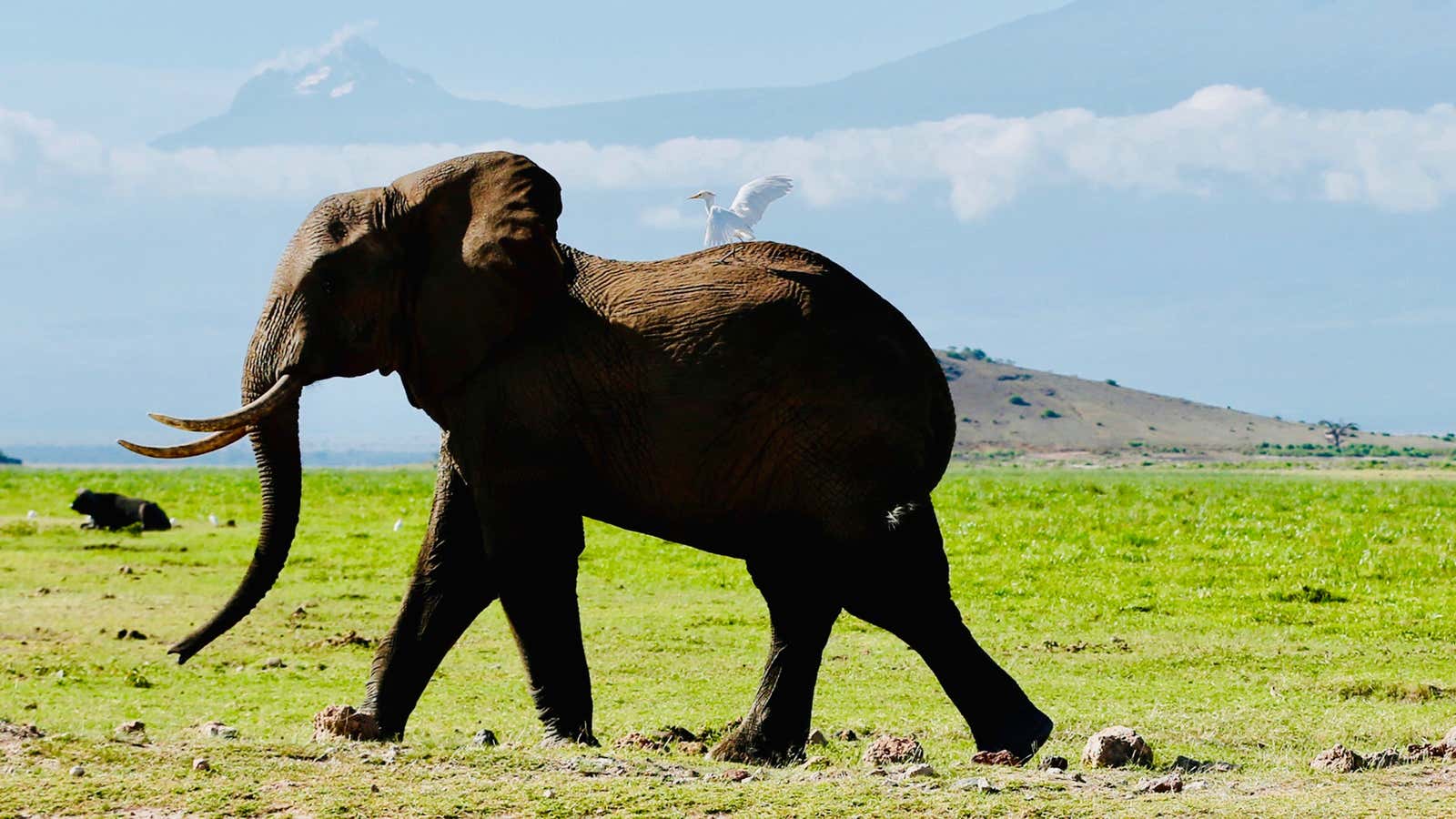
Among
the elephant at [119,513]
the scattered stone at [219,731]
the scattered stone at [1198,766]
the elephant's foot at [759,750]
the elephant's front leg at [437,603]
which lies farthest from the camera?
the elephant at [119,513]

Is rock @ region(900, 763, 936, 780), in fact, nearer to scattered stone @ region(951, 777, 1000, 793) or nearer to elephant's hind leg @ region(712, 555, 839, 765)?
scattered stone @ region(951, 777, 1000, 793)

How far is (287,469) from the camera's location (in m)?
10.2

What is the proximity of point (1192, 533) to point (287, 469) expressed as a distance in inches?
693

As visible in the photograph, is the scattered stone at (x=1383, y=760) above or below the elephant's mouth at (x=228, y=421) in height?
below

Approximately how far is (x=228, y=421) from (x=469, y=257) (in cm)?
152

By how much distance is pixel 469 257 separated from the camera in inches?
377

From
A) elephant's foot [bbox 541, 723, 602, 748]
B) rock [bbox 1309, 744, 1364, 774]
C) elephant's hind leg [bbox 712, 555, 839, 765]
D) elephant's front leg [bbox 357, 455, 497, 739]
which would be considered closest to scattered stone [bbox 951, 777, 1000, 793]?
elephant's hind leg [bbox 712, 555, 839, 765]

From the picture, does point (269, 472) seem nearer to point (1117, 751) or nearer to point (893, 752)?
point (893, 752)

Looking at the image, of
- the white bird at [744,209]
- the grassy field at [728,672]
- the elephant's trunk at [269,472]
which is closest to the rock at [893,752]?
the grassy field at [728,672]

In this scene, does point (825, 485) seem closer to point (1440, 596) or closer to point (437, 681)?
point (437, 681)

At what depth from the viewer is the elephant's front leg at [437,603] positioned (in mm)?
10242

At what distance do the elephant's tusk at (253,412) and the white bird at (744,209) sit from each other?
559 cm

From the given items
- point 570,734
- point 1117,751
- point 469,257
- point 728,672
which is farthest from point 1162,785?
point 728,672

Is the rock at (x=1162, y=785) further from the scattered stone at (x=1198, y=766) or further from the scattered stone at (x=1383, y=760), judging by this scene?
the scattered stone at (x=1383, y=760)
